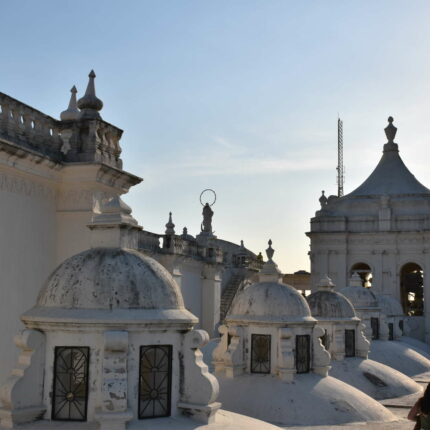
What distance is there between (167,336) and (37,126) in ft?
18.4

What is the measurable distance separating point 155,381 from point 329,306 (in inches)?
572

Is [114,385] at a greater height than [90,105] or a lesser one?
lesser

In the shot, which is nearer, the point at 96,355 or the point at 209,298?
the point at 96,355

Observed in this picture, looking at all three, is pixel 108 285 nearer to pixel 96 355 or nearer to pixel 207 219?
pixel 96 355

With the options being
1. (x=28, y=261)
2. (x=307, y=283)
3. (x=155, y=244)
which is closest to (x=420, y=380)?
(x=155, y=244)

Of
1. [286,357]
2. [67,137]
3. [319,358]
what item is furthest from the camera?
[319,358]

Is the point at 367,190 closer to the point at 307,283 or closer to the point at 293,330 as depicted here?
the point at 307,283

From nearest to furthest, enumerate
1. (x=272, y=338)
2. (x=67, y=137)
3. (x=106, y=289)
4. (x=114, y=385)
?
(x=114, y=385) → (x=106, y=289) → (x=67, y=137) → (x=272, y=338)

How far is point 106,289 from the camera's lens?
8.86m

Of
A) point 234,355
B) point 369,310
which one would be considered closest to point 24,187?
point 234,355

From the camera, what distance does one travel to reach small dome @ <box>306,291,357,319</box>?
2267cm

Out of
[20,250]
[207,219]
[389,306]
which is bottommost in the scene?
[389,306]

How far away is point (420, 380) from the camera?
1107 inches

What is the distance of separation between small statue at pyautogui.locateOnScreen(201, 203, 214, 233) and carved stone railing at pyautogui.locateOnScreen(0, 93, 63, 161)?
22290 millimetres
